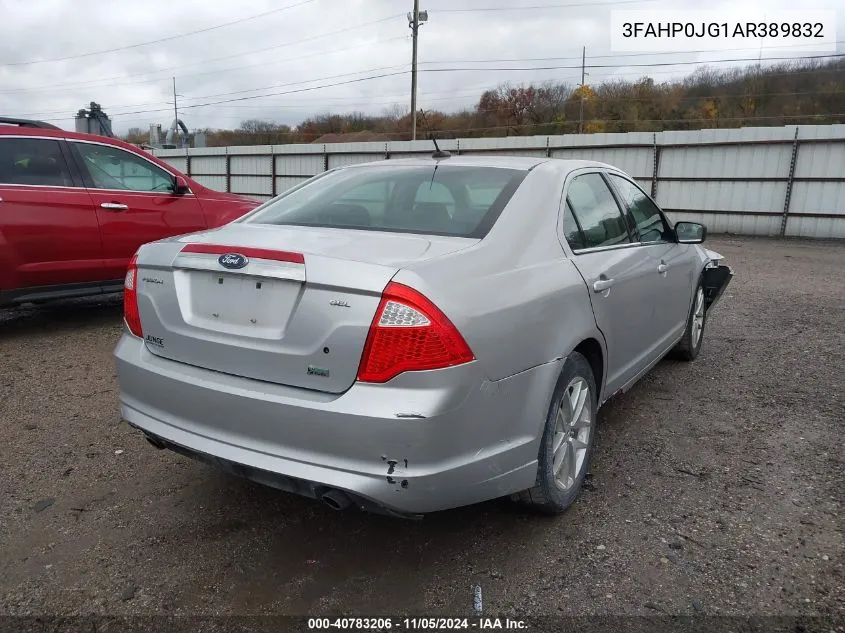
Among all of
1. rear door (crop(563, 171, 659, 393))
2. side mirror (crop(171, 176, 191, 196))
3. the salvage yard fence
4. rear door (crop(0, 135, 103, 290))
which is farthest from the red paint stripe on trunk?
the salvage yard fence

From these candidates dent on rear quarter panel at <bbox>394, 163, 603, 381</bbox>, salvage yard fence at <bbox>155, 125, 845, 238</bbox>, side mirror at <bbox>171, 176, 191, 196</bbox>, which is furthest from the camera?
salvage yard fence at <bbox>155, 125, 845, 238</bbox>

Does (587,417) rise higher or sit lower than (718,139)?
lower

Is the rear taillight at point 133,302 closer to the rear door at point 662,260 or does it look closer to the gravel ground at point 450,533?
the gravel ground at point 450,533

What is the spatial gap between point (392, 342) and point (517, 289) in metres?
0.57

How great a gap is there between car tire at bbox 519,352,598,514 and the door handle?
0.33 metres

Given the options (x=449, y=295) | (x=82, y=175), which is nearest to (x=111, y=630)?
(x=449, y=295)

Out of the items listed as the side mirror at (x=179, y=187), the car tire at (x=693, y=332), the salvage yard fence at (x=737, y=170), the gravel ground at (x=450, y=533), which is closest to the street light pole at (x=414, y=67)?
the salvage yard fence at (x=737, y=170)

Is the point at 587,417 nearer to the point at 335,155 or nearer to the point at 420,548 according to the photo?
the point at 420,548

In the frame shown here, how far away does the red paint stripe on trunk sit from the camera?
7.14 feet

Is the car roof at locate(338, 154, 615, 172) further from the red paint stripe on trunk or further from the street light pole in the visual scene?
the street light pole

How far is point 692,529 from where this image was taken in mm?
2645

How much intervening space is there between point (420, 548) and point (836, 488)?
196cm

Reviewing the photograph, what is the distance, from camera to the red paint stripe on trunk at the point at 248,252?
7.14 ft

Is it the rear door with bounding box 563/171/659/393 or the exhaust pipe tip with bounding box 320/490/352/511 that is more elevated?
the rear door with bounding box 563/171/659/393
